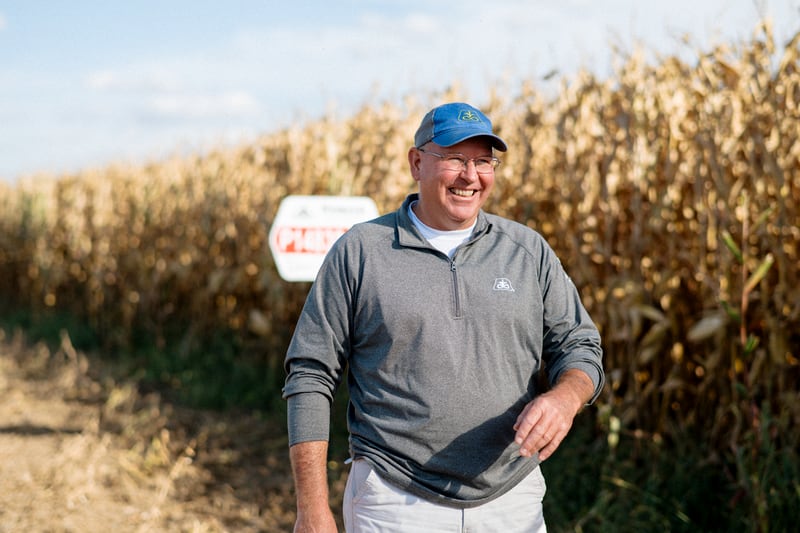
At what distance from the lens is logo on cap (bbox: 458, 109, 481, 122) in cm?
268

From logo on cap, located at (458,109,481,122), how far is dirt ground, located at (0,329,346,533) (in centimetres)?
334

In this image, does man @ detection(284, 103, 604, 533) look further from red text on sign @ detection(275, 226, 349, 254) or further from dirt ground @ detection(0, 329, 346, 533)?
dirt ground @ detection(0, 329, 346, 533)

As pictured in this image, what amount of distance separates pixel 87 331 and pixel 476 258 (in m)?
9.57

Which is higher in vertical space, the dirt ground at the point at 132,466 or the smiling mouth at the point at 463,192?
the smiling mouth at the point at 463,192

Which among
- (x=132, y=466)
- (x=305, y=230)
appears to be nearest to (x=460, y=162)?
(x=305, y=230)

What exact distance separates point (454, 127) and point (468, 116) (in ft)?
0.23

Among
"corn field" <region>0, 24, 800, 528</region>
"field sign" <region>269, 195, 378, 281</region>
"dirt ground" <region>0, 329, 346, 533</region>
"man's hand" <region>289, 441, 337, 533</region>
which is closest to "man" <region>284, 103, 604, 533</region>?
"man's hand" <region>289, 441, 337, 533</region>

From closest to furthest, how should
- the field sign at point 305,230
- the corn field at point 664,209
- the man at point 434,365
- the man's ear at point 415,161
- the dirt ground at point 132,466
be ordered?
1. the man at point 434,365
2. the man's ear at point 415,161
3. the corn field at point 664,209
4. the field sign at point 305,230
5. the dirt ground at point 132,466

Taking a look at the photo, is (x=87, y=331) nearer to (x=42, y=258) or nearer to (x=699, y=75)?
(x=42, y=258)

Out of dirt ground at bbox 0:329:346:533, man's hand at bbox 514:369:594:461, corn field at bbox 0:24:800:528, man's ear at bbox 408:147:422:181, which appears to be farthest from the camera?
dirt ground at bbox 0:329:346:533

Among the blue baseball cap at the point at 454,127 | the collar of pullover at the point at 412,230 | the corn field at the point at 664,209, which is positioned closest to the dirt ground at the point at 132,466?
the corn field at the point at 664,209

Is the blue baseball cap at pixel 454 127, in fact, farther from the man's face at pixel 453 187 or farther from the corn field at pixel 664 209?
the corn field at pixel 664 209

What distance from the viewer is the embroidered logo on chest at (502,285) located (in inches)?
105

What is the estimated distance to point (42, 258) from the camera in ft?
43.0
